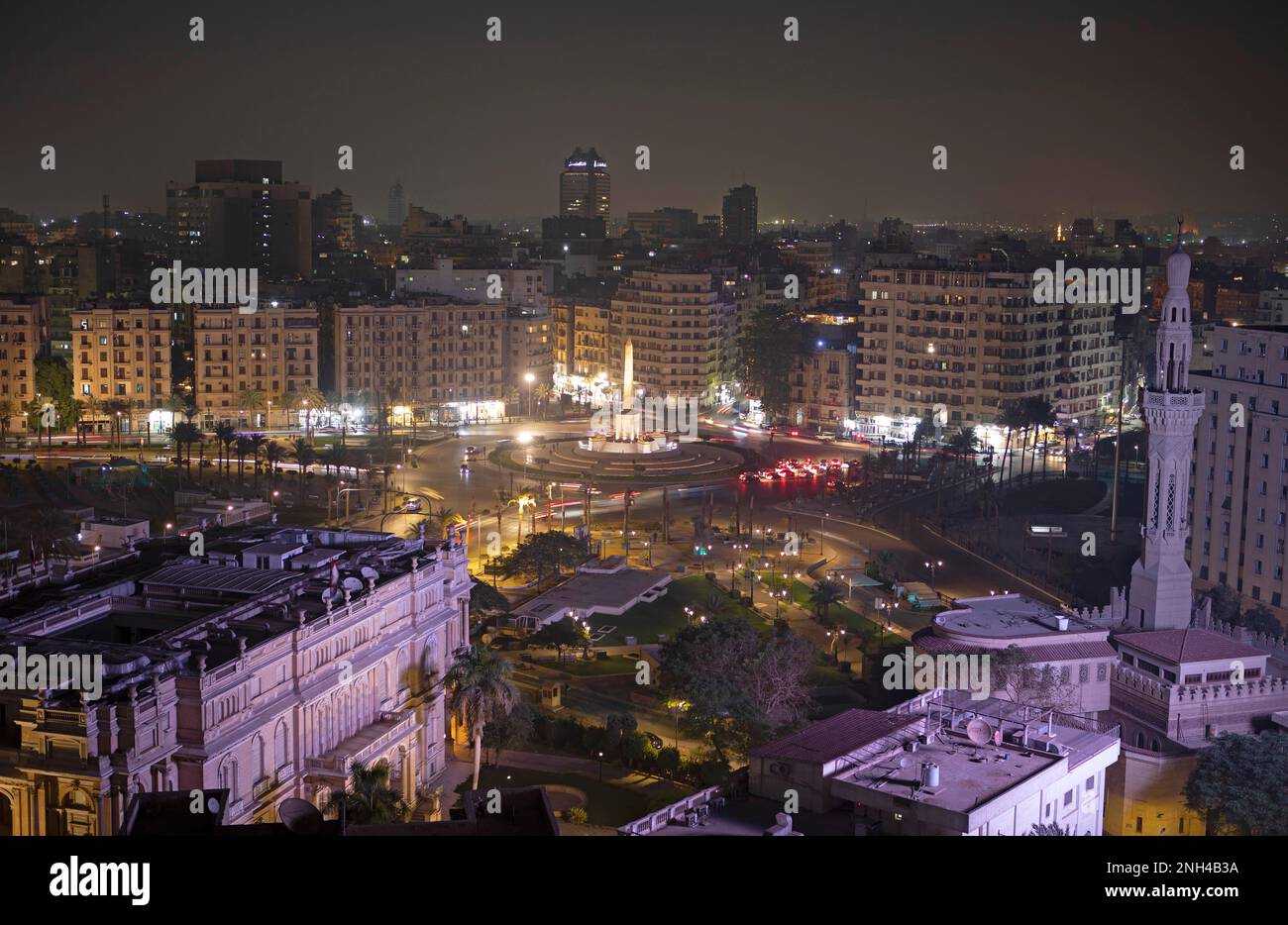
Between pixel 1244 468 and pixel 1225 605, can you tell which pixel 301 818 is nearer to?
pixel 1225 605

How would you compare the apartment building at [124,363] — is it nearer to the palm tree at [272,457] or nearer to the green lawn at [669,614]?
the palm tree at [272,457]

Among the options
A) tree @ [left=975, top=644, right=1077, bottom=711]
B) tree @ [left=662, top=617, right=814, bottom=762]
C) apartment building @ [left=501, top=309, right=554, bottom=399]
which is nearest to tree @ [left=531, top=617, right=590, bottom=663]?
tree @ [left=662, top=617, right=814, bottom=762]

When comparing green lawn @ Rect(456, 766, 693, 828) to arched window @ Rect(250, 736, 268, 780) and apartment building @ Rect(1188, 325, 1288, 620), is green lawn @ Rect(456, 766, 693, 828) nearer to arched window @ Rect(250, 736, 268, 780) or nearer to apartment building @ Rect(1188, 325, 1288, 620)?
arched window @ Rect(250, 736, 268, 780)

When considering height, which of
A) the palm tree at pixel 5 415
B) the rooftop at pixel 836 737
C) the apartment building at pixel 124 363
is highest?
the apartment building at pixel 124 363

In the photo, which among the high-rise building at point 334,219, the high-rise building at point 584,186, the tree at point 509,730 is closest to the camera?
the tree at point 509,730

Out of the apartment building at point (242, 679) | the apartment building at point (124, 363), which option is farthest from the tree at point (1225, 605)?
the apartment building at point (124, 363)
